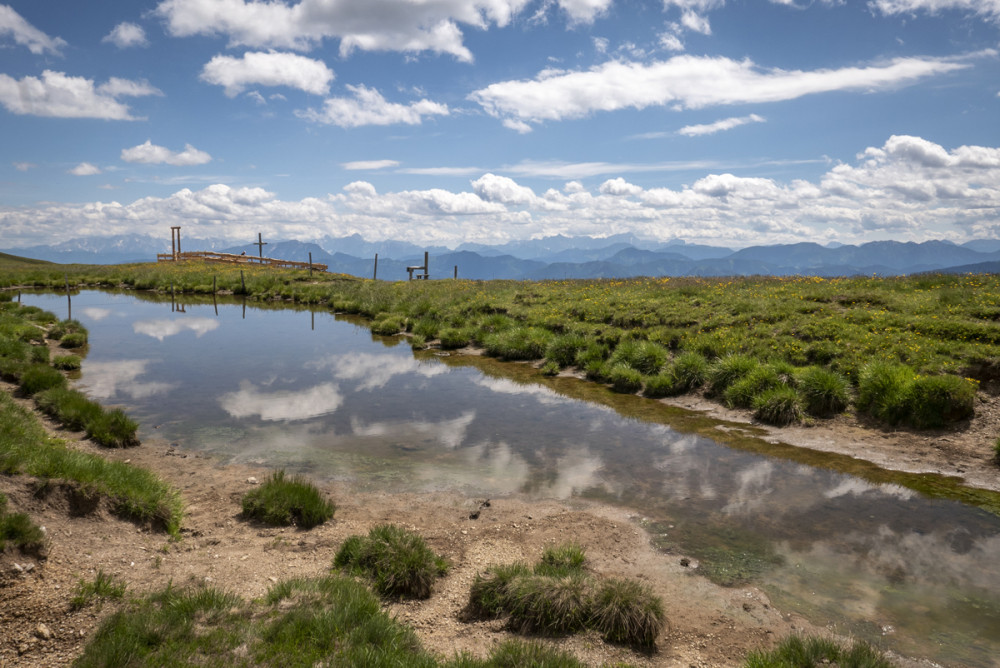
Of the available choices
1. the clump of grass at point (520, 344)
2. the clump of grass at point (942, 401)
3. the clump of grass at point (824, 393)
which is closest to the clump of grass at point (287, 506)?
the clump of grass at point (824, 393)

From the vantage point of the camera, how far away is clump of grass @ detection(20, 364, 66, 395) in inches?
629

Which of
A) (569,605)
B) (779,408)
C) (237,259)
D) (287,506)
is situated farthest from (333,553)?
(237,259)

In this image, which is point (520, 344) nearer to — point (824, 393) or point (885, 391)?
point (824, 393)

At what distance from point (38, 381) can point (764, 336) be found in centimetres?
2534

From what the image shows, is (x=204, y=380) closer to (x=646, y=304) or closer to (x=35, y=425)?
(x=35, y=425)

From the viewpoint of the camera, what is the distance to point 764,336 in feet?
72.1

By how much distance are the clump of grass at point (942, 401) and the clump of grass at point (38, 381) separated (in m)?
25.4

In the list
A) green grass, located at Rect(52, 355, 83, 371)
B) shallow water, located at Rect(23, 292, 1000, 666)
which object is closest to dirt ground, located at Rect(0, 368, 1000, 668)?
shallow water, located at Rect(23, 292, 1000, 666)

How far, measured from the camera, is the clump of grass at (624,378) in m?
21.1

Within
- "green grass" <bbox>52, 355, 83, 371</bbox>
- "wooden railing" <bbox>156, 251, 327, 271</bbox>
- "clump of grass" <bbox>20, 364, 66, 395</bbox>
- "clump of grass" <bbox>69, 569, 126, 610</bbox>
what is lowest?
"clump of grass" <bbox>69, 569, 126, 610</bbox>

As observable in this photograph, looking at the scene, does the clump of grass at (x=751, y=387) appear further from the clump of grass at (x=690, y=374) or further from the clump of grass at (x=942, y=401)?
the clump of grass at (x=942, y=401)

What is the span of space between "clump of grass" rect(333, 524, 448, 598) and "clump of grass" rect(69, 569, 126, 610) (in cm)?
264

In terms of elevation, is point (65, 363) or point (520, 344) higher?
point (520, 344)

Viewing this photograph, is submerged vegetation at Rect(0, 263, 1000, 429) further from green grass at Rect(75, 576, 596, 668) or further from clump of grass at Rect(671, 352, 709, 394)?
green grass at Rect(75, 576, 596, 668)
